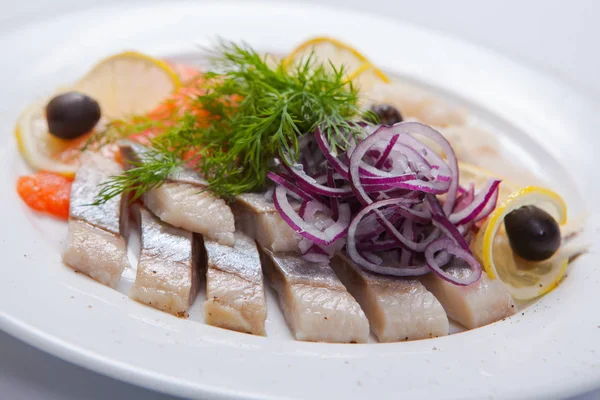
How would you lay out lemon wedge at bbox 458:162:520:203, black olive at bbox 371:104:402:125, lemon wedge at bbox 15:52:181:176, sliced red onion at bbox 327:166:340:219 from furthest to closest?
lemon wedge at bbox 15:52:181:176 → black olive at bbox 371:104:402:125 → lemon wedge at bbox 458:162:520:203 → sliced red onion at bbox 327:166:340:219

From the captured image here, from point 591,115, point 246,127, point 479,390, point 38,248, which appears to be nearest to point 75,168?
point 38,248

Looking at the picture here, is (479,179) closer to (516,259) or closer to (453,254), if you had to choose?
(516,259)

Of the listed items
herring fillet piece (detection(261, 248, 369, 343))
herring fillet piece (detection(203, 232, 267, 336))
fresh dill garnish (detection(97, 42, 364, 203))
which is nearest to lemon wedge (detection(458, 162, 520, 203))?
fresh dill garnish (detection(97, 42, 364, 203))

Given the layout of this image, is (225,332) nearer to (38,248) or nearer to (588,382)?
(38,248)

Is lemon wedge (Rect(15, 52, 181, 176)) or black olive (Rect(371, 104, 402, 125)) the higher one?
black olive (Rect(371, 104, 402, 125))

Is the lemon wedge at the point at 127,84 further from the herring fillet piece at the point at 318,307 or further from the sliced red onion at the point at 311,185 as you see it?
the herring fillet piece at the point at 318,307

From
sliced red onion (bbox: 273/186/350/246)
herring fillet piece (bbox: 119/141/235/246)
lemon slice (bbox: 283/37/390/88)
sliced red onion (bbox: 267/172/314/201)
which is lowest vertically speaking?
herring fillet piece (bbox: 119/141/235/246)

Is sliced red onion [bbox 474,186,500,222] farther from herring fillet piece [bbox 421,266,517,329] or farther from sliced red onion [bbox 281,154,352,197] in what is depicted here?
sliced red onion [bbox 281,154,352,197]

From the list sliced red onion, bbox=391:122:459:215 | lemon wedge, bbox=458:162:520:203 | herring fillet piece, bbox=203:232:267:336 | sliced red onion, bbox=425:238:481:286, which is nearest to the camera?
herring fillet piece, bbox=203:232:267:336
